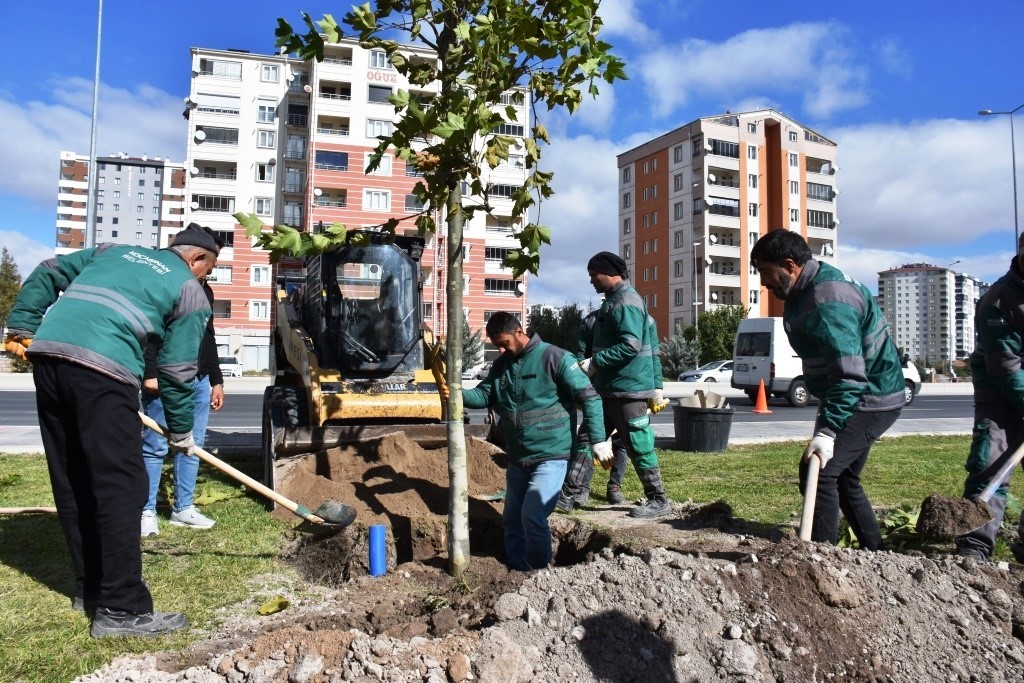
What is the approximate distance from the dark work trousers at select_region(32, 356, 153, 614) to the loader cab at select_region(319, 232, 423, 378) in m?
3.89

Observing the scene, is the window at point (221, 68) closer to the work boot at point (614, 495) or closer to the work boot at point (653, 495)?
the work boot at point (614, 495)

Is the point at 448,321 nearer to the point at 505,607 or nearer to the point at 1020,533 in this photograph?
the point at 505,607

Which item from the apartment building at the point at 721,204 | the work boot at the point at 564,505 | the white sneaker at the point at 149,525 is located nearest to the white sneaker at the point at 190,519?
the white sneaker at the point at 149,525

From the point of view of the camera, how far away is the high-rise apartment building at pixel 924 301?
127m

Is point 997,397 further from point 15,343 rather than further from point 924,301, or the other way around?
point 924,301

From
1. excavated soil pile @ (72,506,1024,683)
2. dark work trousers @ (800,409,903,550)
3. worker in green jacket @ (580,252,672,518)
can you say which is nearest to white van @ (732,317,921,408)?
worker in green jacket @ (580,252,672,518)

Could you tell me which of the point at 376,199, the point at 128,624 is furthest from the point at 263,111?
the point at 128,624

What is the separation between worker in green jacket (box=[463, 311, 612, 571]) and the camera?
4.54 m

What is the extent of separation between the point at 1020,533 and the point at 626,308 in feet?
9.33

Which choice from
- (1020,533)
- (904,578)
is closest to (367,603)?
(904,578)

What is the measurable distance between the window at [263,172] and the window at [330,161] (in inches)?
231

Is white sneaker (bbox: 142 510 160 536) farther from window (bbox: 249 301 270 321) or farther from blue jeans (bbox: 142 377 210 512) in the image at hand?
window (bbox: 249 301 270 321)

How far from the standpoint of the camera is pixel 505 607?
128 inches

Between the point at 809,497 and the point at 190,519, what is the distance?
171 inches
